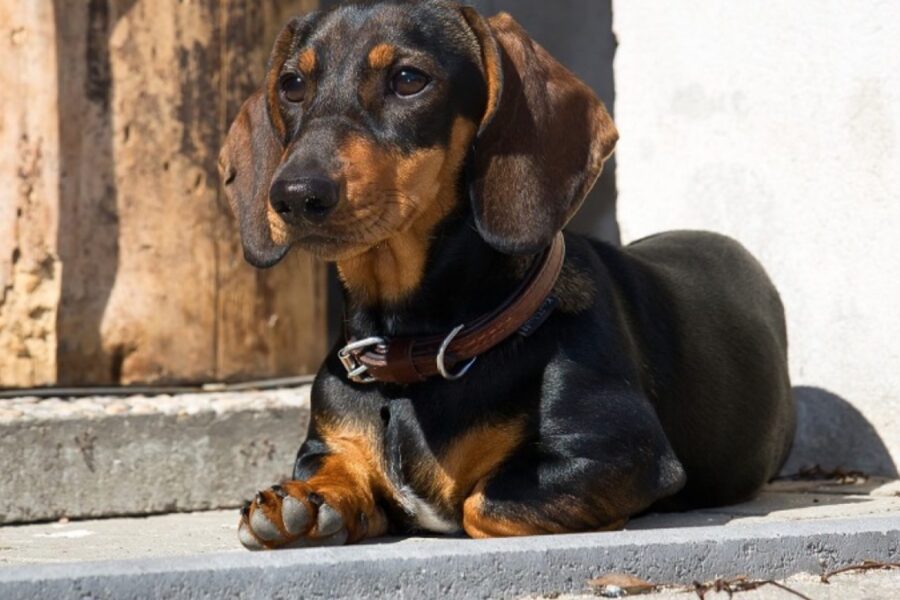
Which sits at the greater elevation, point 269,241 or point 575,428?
point 269,241

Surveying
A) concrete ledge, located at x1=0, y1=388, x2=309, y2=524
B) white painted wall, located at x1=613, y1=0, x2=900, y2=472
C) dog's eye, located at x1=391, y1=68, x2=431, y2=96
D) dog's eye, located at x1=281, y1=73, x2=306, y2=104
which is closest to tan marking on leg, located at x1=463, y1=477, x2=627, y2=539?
dog's eye, located at x1=391, y1=68, x2=431, y2=96

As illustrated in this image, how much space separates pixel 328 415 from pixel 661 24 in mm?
2543

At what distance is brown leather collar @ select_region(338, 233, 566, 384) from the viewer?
4.19 metres

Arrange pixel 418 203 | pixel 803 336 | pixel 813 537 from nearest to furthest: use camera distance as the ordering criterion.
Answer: pixel 813 537, pixel 418 203, pixel 803 336

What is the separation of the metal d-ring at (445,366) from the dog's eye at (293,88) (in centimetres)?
76

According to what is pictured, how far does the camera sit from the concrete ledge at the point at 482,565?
3.08 meters

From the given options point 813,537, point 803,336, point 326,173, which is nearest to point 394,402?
point 326,173

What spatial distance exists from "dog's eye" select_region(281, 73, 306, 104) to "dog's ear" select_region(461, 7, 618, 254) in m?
0.49

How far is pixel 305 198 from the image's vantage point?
379 centimetres


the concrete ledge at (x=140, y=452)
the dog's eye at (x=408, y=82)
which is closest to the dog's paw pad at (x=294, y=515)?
the dog's eye at (x=408, y=82)

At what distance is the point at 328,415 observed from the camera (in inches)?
175

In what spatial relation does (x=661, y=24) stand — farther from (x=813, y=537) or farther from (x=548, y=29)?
(x=813, y=537)

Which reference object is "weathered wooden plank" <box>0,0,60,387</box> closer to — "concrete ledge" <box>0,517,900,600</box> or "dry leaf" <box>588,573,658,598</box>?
"concrete ledge" <box>0,517,900,600</box>

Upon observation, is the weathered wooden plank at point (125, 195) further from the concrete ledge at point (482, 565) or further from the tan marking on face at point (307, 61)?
the concrete ledge at point (482, 565)
